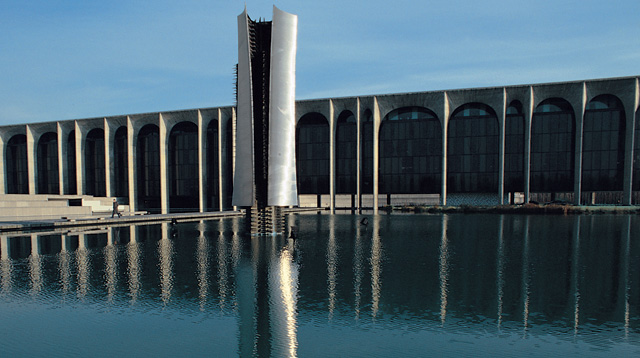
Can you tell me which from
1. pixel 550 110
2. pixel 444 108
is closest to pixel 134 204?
pixel 444 108

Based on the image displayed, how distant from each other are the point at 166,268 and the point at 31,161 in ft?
234

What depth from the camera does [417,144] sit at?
61.3 m

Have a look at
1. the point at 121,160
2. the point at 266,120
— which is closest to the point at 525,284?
the point at 266,120

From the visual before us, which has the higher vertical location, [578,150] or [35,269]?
[578,150]

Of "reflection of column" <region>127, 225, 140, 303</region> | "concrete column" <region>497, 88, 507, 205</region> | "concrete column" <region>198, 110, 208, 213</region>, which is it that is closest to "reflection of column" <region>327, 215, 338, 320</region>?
"reflection of column" <region>127, 225, 140, 303</region>

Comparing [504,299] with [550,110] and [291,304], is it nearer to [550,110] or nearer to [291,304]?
[291,304]

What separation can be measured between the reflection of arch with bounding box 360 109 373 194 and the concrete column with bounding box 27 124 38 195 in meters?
57.3

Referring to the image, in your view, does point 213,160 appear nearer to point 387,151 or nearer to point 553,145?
point 387,151

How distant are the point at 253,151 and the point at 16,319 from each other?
1639 cm

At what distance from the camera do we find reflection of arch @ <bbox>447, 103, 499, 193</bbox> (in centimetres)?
5859

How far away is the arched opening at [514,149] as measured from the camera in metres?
56.9

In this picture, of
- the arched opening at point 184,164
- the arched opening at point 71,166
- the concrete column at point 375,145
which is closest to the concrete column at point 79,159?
the arched opening at point 71,166

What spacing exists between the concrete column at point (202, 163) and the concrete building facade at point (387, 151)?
0.70 ft

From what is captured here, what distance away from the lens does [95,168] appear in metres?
70.8
